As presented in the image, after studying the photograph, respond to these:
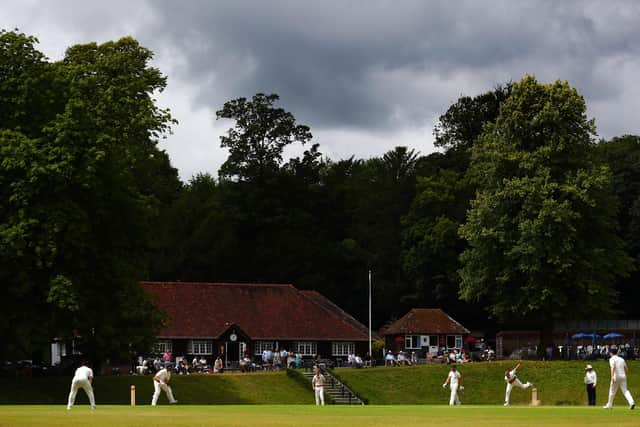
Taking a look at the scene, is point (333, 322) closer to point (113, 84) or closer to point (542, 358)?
point (542, 358)

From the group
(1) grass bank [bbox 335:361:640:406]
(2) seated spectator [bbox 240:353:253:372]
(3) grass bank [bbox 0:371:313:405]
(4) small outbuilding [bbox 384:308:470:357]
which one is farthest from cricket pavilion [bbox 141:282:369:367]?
(3) grass bank [bbox 0:371:313:405]

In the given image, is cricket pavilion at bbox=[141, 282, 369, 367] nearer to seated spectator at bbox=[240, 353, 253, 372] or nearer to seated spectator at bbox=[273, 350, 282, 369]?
seated spectator at bbox=[273, 350, 282, 369]

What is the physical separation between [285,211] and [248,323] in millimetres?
23868

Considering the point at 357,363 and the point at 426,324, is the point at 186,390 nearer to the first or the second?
the point at 357,363

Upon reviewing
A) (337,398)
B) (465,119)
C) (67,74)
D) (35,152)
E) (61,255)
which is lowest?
(337,398)

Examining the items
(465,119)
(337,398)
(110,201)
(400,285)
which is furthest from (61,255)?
(465,119)

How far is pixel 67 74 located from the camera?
2355 inches

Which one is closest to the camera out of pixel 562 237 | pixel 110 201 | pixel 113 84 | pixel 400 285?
pixel 110 201

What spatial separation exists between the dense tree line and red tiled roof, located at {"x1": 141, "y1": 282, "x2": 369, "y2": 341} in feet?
34.6

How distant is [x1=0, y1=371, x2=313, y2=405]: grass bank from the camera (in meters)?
58.1

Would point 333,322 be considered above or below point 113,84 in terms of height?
below

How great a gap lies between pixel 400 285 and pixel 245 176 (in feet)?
59.7

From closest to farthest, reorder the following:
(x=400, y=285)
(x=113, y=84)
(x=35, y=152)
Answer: (x=35, y=152) → (x=113, y=84) → (x=400, y=285)

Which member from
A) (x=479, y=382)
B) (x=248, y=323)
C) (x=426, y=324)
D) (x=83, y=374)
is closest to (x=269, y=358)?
(x=248, y=323)
